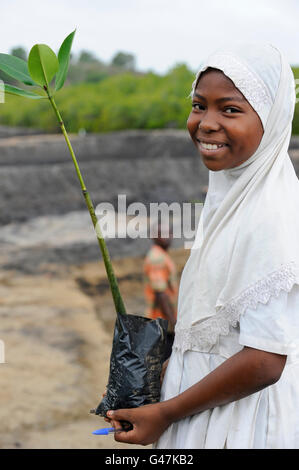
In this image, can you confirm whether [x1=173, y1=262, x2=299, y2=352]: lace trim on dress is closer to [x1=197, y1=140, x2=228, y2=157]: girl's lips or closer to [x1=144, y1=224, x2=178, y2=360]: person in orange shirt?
[x1=197, y1=140, x2=228, y2=157]: girl's lips

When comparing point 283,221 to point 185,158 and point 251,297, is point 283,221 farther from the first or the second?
point 185,158

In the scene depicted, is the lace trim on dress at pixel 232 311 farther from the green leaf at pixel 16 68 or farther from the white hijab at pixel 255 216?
the green leaf at pixel 16 68

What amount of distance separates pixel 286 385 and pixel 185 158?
1168cm

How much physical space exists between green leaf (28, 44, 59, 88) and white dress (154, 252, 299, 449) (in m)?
0.53

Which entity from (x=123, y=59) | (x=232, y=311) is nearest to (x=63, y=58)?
(x=232, y=311)

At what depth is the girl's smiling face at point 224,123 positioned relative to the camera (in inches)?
43.4

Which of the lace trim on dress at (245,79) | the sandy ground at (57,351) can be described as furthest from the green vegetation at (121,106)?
the lace trim on dress at (245,79)

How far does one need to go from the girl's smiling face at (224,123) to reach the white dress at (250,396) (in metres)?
0.29

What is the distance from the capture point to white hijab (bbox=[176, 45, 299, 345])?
1.08 metres

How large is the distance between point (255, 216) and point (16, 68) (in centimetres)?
61

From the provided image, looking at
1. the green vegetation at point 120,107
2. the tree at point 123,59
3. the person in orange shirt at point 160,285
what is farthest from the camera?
the tree at point 123,59

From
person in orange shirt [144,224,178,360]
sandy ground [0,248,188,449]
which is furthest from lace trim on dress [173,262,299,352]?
person in orange shirt [144,224,178,360]

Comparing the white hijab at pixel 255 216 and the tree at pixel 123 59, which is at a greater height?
the tree at pixel 123 59

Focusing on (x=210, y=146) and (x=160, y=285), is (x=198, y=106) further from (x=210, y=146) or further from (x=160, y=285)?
(x=160, y=285)
